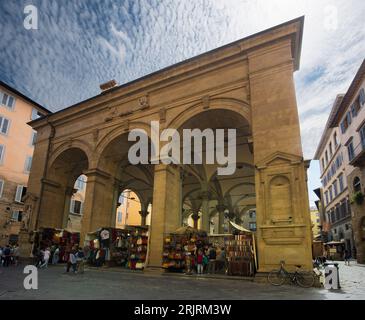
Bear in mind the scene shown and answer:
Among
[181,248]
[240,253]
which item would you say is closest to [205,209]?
[181,248]

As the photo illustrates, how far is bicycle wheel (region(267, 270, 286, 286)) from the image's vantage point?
9.45 meters

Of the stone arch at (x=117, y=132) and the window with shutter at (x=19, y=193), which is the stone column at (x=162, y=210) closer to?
the stone arch at (x=117, y=132)

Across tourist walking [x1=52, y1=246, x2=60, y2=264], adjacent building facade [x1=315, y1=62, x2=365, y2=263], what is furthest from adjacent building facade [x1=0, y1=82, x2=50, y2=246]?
adjacent building facade [x1=315, y1=62, x2=365, y2=263]

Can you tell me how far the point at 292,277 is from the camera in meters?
9.44

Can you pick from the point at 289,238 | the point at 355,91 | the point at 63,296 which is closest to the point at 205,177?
the point at 289,238

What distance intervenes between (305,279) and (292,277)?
A: 1.33ft

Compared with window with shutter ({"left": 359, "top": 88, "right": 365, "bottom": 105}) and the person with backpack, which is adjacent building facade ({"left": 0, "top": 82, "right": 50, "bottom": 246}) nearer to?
the person with backpack

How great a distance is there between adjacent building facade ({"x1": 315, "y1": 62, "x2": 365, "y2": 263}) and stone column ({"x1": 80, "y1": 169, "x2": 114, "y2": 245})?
1989 centimetres

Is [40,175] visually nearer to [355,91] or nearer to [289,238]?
[289,238]

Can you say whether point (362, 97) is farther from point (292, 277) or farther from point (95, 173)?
point (95, 173)

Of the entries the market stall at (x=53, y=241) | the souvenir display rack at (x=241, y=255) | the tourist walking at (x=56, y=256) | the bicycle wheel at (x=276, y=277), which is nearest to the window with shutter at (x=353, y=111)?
→ the souvenir display rack at (x=241, y=255)

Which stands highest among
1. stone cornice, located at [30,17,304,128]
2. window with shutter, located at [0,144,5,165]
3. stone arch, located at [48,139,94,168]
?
stone cornice, located at [30,17,304,128]

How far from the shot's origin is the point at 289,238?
32.8 ft

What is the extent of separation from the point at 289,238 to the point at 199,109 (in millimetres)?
7469
